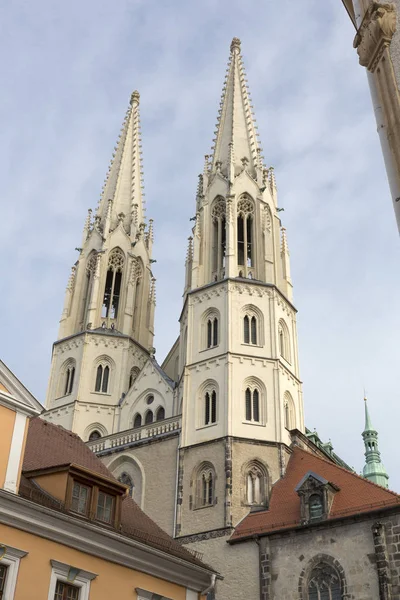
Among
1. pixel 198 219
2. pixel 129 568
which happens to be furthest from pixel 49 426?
pixel 198 219

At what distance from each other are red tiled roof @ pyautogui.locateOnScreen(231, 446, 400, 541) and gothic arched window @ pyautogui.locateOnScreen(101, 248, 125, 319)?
53.1 feet

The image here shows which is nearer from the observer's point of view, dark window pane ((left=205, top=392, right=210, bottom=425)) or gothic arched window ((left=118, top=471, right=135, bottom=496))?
dark window pane ((left=205, top=392, right=210, bottom=425))

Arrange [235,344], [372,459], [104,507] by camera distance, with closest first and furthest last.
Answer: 1. [104,507]
2. [235,344]
3. [372,459]

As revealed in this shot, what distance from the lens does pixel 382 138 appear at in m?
8.38

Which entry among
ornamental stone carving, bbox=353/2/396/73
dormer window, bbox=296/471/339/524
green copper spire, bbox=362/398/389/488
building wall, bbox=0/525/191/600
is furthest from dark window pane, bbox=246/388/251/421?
green copper spire, bbox=362/398/389/488

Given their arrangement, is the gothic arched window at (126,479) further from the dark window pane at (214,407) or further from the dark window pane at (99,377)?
the dark window pane at (99,377)

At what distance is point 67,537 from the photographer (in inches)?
595

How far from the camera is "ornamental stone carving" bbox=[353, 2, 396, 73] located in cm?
857

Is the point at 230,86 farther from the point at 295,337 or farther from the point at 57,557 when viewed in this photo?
the point at 57,557

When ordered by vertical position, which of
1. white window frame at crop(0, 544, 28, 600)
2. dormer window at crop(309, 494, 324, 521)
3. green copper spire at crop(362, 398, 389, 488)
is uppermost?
green copper spire at crop(362, 398, 389, 488)

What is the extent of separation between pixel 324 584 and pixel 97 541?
11.5 m

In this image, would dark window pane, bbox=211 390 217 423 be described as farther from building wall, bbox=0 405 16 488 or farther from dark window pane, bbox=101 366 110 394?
building wall, bbox=0 405 16 488

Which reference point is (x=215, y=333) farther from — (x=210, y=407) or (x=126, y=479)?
(x=126, y=479)

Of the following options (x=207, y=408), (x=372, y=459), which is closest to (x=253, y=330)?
(x=207, y=408)
